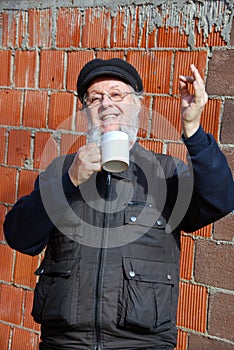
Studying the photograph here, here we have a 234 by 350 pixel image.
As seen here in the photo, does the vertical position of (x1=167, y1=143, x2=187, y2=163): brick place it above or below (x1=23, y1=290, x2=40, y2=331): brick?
above

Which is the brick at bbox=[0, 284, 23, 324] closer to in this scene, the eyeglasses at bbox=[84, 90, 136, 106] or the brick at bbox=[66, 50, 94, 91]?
the brick at bbox=[66, 50, 94, 91]

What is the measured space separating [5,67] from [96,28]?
59cm

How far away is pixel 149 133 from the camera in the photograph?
2.29 meters

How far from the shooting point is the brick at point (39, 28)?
2564mm

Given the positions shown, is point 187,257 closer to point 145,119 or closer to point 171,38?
point 145,119

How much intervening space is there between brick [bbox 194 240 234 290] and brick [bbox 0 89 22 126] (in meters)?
1.19

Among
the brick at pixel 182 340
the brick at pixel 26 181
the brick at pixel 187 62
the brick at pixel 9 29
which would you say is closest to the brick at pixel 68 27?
the brick at pixel 9 29

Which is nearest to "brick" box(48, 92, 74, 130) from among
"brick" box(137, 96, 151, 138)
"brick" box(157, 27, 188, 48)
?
"brick" box(137, 96, 151, 138)

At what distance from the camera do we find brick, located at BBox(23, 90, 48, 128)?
2.58 meters

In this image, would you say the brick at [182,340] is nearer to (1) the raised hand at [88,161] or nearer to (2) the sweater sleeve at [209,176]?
(2) the sweater sleeve at [209,176]

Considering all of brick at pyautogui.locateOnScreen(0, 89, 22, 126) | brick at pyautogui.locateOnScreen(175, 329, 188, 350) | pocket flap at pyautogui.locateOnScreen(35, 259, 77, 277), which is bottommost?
brick at pyautogui.locateOnScreen(175, 329, 188, 350)

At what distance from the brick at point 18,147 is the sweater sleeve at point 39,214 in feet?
3.37

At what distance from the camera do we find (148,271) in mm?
1533

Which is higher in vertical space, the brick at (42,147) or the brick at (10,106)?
the brick at (10,106)
